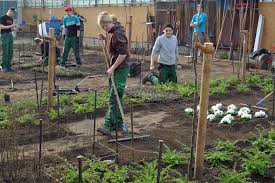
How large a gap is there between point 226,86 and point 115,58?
417 centimetres

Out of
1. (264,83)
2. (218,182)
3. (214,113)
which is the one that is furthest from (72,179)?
(264,83)

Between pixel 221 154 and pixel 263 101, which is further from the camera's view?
pixel 263 101

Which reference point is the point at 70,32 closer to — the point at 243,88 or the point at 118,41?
the point at 243,88

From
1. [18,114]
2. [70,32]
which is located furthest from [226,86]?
[70,32]

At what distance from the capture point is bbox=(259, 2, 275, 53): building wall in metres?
13.9

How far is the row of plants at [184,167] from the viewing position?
431 cm

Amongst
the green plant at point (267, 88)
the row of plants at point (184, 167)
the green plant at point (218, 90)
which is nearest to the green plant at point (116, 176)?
the row of plants at point (184, 167)

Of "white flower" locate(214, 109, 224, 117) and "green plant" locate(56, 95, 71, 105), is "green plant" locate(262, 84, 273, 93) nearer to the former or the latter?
"white flower" locate(214, 109, 224, 117)

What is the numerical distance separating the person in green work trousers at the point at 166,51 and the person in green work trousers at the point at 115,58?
2648 mm

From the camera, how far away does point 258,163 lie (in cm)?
465

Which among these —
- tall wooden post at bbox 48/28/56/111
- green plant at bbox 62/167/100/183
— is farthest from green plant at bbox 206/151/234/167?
tall wooden post at bbox 48/28/56/111

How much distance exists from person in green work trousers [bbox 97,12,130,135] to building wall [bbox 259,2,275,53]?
8980 millimetres

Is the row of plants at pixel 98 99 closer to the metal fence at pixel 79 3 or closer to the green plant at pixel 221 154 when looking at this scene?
the green plant at pixel 221 154

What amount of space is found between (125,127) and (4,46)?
6.90 meters
